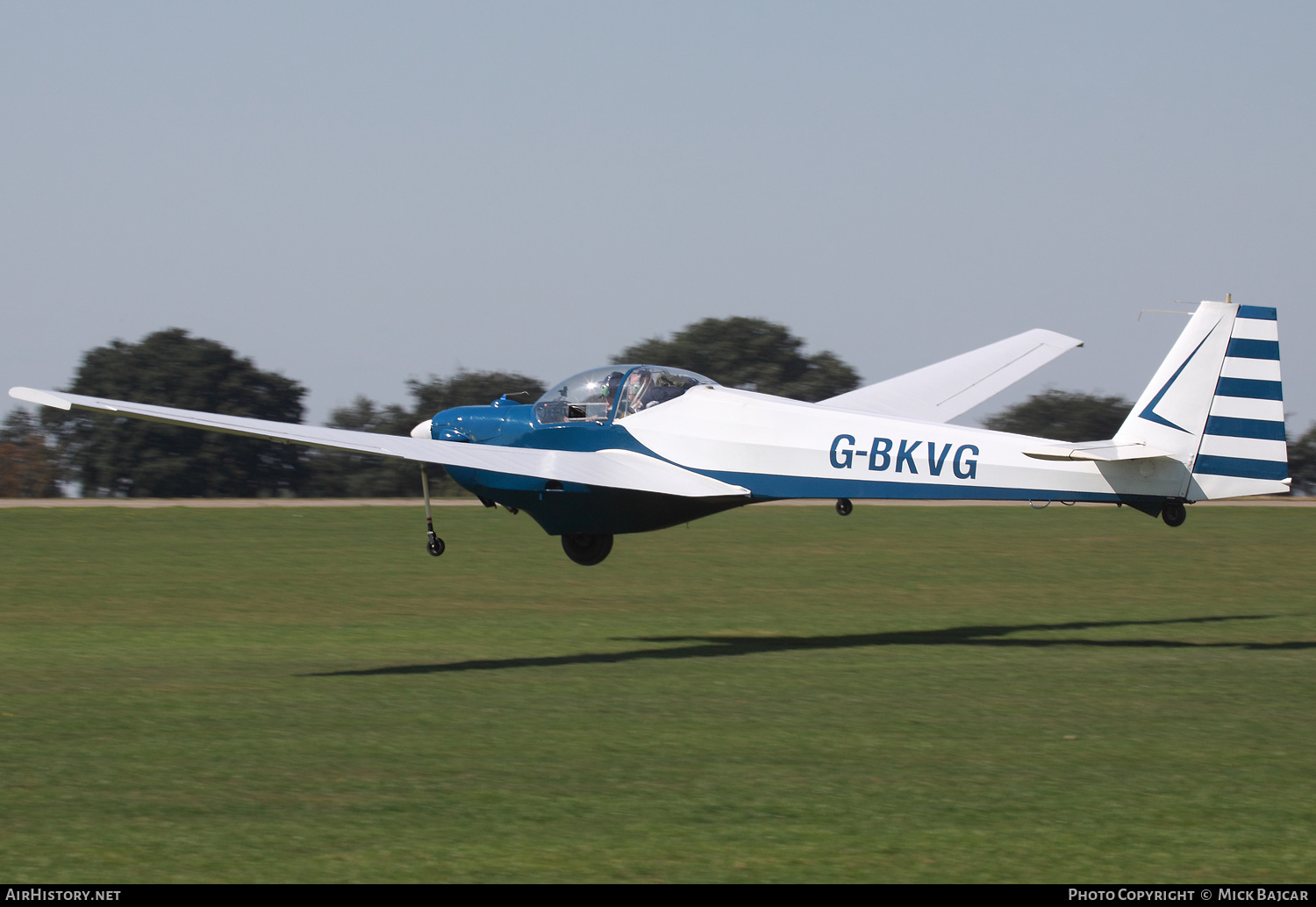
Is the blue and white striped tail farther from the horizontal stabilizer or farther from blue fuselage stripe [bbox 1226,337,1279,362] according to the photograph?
the horizontal stabilizer

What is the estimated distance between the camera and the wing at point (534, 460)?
1759cm

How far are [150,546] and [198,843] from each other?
27192mm

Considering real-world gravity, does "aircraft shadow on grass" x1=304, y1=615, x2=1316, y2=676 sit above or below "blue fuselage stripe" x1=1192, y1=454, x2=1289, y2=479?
below

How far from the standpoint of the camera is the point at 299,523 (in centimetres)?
4094

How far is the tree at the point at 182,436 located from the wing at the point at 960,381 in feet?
153

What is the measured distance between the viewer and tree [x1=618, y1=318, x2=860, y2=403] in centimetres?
7162

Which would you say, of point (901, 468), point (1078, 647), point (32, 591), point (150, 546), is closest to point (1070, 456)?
point (901, 468)

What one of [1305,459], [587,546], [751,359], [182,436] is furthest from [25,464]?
[1305,459]

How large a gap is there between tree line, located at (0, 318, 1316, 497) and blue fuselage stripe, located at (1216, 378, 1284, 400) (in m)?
43.7

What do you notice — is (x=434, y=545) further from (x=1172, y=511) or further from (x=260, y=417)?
(x=260, y=417)

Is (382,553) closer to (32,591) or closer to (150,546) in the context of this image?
(150,546)

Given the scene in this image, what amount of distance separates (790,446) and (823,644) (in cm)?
295

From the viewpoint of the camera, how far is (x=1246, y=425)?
53.7 feet

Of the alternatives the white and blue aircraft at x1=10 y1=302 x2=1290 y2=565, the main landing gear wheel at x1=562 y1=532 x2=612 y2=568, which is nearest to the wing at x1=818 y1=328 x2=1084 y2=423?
the white and blue aircraft at x1=10 y1=302 x2=1290 y2=565
